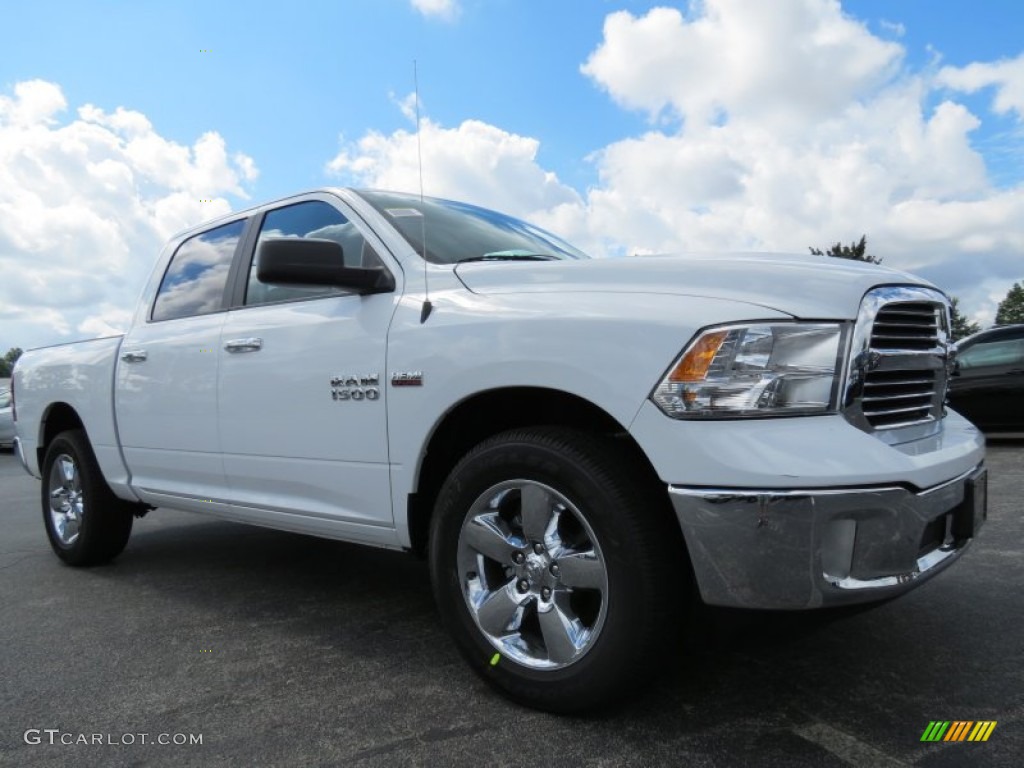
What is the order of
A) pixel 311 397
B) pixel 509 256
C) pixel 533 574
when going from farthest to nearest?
pixel 509 256, pixel 311 397, pixel 533 574

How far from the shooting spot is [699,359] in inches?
79.0

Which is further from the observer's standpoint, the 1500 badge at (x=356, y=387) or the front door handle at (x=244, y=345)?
the front door handle at (x=244, y=345)

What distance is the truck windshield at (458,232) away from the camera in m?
3.01

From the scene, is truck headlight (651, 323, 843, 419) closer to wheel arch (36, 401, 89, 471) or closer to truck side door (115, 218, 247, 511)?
truck side door (115, 218, 247, 511)

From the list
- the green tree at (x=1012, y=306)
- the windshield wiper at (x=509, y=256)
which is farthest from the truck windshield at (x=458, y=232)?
the green tree at (x=1012, y=306)

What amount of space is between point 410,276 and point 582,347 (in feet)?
2.96

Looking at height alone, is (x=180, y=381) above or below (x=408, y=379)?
below

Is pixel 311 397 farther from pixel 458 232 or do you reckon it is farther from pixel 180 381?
pixel 180 381

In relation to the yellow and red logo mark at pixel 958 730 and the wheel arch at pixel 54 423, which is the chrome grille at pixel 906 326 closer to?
the yellow and red logo mark at pixel 958 730

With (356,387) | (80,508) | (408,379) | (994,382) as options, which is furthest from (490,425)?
(994,382)

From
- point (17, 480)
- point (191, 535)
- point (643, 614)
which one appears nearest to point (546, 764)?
point (643, 614)

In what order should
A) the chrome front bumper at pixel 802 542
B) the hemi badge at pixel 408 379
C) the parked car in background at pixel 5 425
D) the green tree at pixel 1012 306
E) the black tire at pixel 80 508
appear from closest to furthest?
the chrome front bumper at pixel 802 542 → the hemi badge at pixel 408 379 → the black tire at pixel 80 508 → the parked car in background at pixel 5 425 → the green tree at pixel 1012 306

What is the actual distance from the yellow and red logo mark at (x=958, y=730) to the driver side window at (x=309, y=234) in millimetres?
2362

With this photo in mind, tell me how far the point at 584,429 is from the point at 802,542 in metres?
0.72
